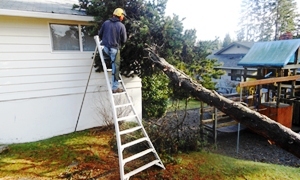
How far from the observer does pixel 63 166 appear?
4332 mm

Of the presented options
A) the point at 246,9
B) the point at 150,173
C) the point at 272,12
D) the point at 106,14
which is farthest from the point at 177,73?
the point at 246,9

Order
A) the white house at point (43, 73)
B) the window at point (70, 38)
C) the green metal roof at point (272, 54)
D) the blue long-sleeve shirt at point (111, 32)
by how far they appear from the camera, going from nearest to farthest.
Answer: the blue long-sleeve shirt at point (111, 32)
the white house at point (43, 73)
the window at point (70, 38)
the green metal roof at point (272, 54)

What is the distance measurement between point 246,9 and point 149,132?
34.1 meters

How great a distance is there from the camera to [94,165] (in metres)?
4.33

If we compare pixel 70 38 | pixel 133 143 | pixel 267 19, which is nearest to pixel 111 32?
pixel 70 38

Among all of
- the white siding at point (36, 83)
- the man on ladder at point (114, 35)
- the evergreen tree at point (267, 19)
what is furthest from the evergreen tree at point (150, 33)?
the evergreen tree at point (267, 19)

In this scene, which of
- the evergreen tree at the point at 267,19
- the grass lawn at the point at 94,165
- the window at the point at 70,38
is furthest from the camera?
the evergreen tree at the point at 267,19

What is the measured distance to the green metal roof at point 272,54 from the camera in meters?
8.38

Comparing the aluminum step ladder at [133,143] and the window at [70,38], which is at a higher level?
the window at [70,38]

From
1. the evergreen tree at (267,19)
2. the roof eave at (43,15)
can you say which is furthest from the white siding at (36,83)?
the evergreen tree at (267,19)

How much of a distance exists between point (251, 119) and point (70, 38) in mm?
5590

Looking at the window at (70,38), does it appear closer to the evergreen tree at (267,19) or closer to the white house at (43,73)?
the white house at (43,73)

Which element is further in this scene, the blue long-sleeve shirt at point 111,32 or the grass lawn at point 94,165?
the blue long-sleeve shirt at point 111,32

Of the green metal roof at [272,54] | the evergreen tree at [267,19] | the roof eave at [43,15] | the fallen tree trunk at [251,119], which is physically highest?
the evergreen tree at [267,19]
